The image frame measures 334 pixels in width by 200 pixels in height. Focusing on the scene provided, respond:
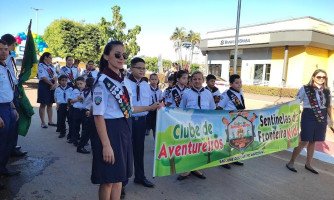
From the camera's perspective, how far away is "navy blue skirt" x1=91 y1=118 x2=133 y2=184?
302 centimetres

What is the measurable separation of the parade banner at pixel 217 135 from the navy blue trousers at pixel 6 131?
221 centimetres

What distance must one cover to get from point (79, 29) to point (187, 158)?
34.7 metres

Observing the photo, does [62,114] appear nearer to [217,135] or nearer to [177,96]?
[177,96]

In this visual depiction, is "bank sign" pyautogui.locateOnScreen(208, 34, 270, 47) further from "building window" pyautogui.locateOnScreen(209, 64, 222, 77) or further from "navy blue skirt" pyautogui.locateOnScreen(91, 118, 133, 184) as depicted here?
"navy blue skirt" pyautogui.locateOnScreen(91, 118, 133, 184)

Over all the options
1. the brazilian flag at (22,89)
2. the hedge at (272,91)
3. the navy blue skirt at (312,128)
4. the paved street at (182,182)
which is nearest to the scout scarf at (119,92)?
the paved street at (182,182)

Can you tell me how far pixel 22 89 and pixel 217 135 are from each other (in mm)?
3589

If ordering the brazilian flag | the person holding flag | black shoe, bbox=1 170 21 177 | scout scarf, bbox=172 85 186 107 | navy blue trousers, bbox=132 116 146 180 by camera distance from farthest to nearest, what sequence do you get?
scout scarf, bbox=172 85 186 107
the brazilian flag
the person holding flag
black shoe, bbox=1 170 21 177
navy blue trousers, bbox=132 116 146 180

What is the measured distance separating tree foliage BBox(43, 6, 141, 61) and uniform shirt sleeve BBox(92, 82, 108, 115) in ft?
110

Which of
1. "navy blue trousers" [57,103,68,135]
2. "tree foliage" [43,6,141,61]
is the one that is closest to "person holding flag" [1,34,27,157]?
"navy blue trousers" [57,103,68,135]

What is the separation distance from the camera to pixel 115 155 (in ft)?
10.0

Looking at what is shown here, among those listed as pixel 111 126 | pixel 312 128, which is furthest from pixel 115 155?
pixel 312 128

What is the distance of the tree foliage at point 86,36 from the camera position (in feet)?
118

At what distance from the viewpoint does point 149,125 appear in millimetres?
6027

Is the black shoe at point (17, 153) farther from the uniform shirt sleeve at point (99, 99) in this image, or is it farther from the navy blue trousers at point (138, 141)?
the uniform shirt sleeve at point (99, 99)
